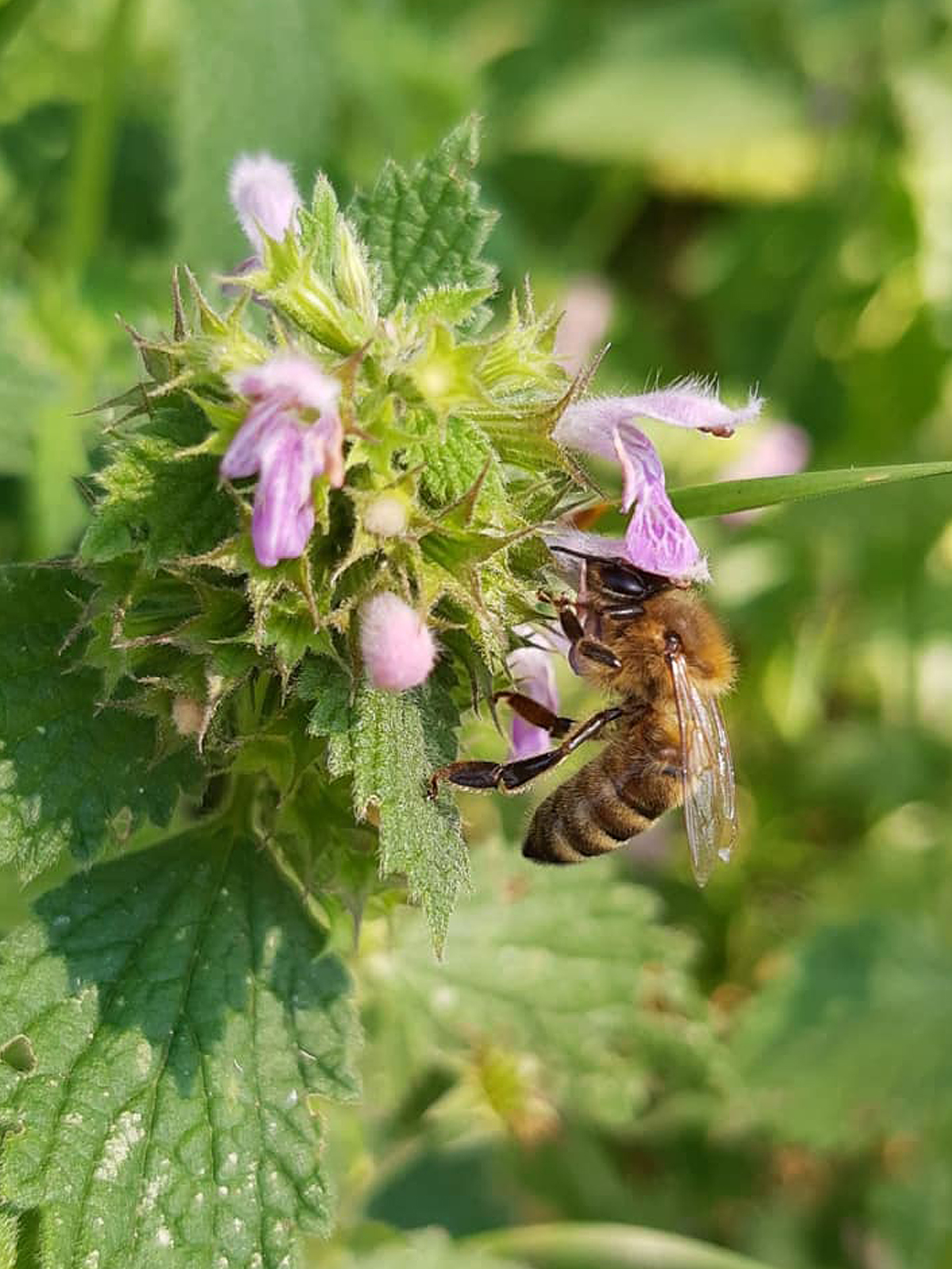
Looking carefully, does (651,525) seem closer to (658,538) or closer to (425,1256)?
(658,538)

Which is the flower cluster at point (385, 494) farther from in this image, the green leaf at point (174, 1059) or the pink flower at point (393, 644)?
the green leaf at point (174, 1059)

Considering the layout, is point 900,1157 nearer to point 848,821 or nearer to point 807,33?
point 848,821

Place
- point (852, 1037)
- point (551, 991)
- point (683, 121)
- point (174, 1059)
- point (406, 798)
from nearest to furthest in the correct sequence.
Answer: point (406, 798) → point (174, 1059) → point (551, 991) → point (852, 1037) → point (683, 121)

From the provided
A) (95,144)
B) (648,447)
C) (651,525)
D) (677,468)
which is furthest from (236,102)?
(651,525)

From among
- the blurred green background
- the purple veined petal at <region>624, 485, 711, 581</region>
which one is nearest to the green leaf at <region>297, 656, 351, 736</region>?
the purple veined petal at <region>624, 485, 711, 581</region>

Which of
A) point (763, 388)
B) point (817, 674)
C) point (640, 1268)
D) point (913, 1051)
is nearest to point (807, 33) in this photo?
Answer: point (763, 388)
